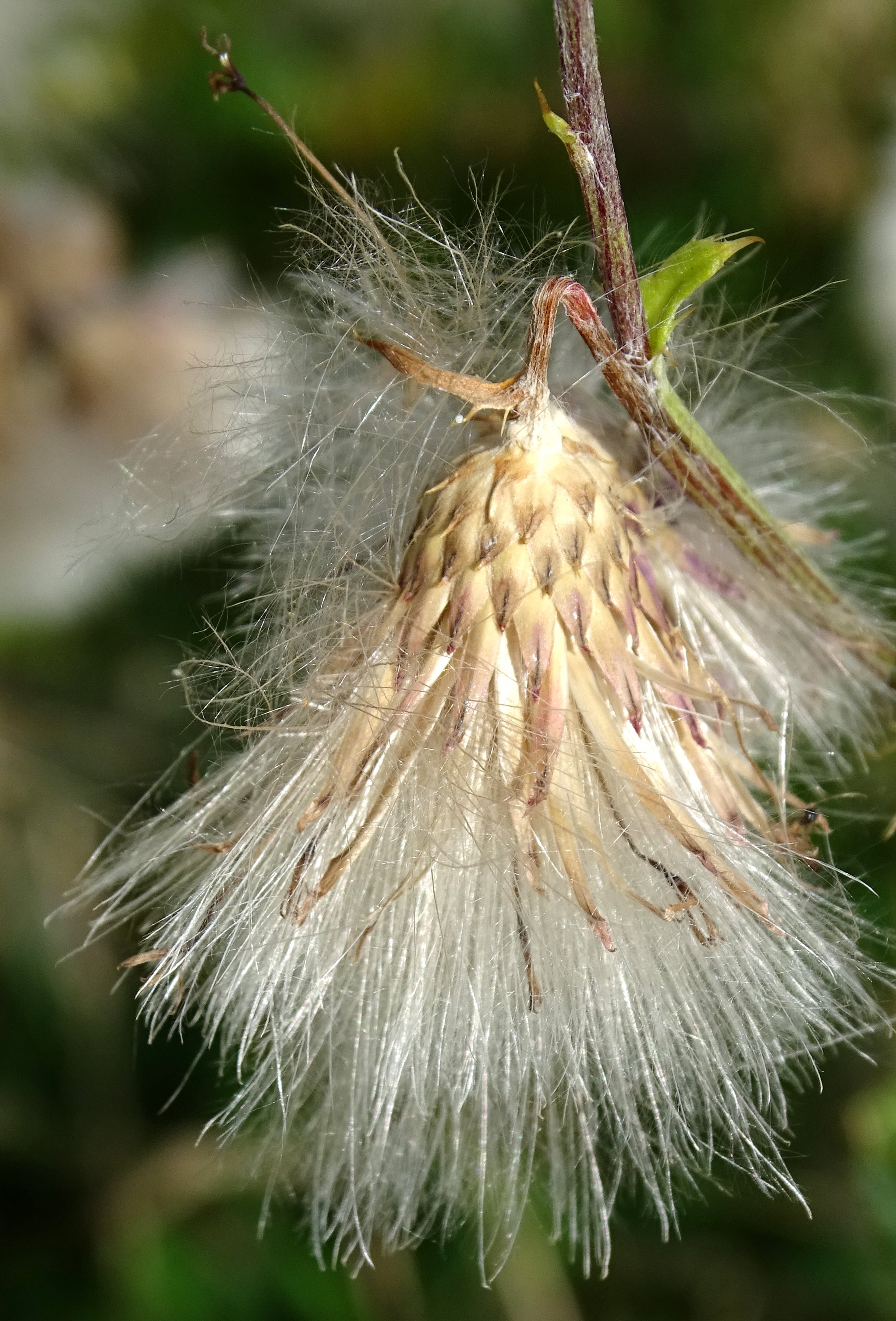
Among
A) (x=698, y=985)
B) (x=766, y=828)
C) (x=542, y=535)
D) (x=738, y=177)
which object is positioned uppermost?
(x=738, y=177)

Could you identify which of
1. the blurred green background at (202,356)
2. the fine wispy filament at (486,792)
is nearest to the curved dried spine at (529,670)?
the fine wispy filament at (486,792)

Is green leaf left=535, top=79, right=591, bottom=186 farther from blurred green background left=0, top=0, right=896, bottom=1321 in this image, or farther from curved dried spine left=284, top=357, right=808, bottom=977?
blurred green background left=0, top=0, right=896, bottom=1321

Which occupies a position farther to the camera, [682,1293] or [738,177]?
[738,177]

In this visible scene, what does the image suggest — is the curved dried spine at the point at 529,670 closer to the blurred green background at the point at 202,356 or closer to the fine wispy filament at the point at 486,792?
the fine wispy filament at the point at 486,792

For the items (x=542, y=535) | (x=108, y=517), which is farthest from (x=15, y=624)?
(x=542, y=535)

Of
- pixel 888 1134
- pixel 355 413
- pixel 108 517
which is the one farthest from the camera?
pixel 888 1134

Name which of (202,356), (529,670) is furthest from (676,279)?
(202,356)

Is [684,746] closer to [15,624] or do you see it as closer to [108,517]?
[108,517]
